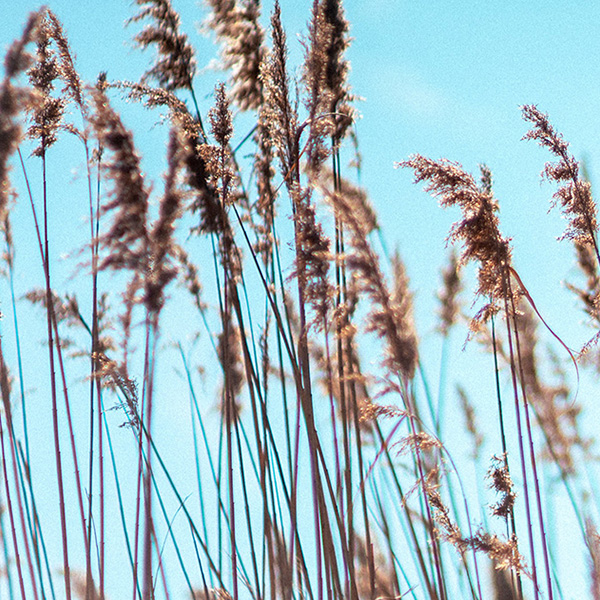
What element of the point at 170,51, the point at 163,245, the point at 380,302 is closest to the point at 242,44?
the point at 170,51

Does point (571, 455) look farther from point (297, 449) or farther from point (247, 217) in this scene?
point (247, 217)

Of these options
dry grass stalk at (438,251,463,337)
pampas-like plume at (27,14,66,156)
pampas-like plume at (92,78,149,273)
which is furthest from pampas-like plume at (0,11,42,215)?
dry grass stalk at (438,251,463,337)

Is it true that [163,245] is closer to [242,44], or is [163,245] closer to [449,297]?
[242,44]

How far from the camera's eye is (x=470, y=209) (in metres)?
1.76

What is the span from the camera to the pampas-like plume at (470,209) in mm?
1749

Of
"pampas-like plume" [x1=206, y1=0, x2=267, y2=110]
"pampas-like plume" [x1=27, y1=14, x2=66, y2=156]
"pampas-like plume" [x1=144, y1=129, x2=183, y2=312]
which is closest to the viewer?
"pampas-like plume" [x1=144, y1=129, x2=183, y2=312]

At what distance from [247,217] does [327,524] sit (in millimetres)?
961

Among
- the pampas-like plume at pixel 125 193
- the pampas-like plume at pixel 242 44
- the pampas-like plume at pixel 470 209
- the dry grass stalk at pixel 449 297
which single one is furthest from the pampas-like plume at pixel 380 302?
the dry grass stalk at pixel 449 297

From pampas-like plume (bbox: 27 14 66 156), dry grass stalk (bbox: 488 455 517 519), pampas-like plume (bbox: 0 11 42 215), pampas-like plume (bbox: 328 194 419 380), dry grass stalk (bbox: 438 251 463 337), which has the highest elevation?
pampas-like plume (bbox: 27 14 66 156)

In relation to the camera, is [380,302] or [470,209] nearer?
[380,302]

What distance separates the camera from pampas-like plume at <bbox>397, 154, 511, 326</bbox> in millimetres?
1749

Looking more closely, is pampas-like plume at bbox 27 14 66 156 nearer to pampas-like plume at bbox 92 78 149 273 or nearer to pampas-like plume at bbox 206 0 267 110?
pampas-like plume at bbox 92 78 149 273

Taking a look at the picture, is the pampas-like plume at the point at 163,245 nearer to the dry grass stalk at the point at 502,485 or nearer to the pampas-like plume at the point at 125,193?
the pampas-like plume at the point at 125,193

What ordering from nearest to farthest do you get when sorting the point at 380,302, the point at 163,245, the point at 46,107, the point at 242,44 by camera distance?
the point at 380,302, the point at 163,245, the point at 46,107, the point at 242,44
